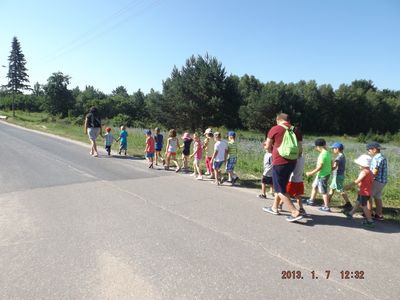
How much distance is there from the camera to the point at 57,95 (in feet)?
170

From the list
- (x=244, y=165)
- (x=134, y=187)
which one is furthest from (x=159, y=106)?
(x=134, y=187)

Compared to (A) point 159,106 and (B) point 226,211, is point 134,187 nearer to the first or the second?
(B) point 226,211

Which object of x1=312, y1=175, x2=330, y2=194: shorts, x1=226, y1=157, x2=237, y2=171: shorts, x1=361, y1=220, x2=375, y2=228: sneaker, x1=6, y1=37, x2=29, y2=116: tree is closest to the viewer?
x1=361, y1=220, x2=375, y2=228: sneaker

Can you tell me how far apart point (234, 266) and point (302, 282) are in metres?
0.79

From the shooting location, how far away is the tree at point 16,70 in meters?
82.1

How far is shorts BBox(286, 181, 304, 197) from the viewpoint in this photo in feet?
21.6

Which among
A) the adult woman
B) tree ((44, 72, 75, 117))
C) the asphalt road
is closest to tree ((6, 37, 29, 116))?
tree ((44, 72, 75, 117))

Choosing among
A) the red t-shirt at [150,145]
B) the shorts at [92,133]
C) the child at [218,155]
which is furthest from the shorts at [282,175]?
the shorts at [92,133]

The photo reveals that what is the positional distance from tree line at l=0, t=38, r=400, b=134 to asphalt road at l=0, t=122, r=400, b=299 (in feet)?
119

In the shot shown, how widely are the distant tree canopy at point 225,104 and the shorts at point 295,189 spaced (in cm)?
3669

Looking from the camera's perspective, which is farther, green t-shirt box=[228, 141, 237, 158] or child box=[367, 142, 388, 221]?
green t-shirt box=[228, 141, 237, 158]

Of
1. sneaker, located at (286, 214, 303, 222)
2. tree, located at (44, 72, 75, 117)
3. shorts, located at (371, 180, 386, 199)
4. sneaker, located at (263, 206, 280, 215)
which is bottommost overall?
sneaker, located at (263, 206, 280, 215)

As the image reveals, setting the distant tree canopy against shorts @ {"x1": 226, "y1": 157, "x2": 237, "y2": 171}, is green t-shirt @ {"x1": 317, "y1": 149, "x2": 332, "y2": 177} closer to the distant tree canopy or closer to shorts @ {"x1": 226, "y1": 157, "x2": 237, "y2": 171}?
shorts @ {"x1": 226, "y1": 157, "x2": 237, "y2": 171}

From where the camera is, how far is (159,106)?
47656mm
